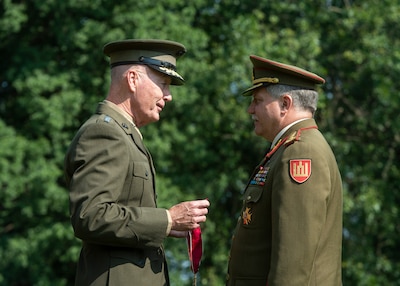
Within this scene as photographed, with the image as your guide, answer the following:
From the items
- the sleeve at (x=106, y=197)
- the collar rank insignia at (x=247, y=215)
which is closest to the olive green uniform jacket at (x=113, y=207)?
the sleeve at (x=106, y=197)

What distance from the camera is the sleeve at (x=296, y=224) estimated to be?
387 centimetres

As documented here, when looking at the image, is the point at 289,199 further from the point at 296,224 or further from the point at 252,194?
the point at 252,194

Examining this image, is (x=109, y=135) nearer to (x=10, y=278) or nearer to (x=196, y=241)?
(x=196, y=241)

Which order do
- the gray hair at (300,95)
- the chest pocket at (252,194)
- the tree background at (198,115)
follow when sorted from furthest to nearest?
the tree background at (198,115)
the gray hair at (300,95)
the chest pocket at (252,194)

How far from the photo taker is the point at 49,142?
560 inches

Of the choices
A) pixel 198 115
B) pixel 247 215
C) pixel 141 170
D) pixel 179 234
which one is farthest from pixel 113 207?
pixel 198 115

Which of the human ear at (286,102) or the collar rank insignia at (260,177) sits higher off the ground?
the human ear at (286,102)

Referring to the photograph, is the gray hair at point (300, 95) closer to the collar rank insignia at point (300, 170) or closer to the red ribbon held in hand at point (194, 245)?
the collar rank insignia at point (300, 170)

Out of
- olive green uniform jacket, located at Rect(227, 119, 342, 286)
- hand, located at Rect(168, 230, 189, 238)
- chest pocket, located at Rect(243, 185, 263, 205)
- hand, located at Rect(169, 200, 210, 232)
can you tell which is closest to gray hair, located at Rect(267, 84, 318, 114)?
olive green uniform jacket, located at Rect(227, 119, 342, 286)

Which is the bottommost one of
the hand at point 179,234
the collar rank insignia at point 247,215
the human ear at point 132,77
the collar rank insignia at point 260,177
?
the hand at point 179,234

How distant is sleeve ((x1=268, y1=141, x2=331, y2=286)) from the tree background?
365 inches

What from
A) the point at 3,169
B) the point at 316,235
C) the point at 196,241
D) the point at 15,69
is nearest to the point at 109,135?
the point at 196,241

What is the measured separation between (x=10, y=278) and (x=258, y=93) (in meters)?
11.1

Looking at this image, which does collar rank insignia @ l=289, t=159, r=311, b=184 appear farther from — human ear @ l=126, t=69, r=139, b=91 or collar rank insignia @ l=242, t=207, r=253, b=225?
human ear @ l=126, t=69, r=139, b=91
